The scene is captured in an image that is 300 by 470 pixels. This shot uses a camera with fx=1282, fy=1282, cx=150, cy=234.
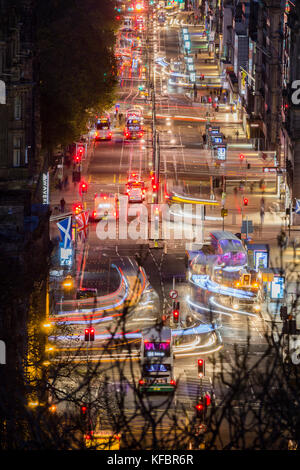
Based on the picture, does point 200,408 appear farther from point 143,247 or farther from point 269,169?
point 269,169

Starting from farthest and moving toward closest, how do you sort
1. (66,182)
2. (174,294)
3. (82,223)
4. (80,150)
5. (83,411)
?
(80,150) < (66,182) < (82,223) < (174,294) < (83,411)

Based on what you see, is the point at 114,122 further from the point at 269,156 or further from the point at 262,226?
the point at 262,226

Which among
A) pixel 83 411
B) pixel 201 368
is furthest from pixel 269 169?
pixel 83 411

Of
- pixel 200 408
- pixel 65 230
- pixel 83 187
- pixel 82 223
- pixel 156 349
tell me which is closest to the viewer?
pixel 200 408

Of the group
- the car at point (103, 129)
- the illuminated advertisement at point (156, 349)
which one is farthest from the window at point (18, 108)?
the car at point (103, 129)

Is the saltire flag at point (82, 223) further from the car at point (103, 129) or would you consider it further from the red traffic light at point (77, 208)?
the car at point (103, 129)

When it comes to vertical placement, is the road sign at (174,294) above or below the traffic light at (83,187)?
below
